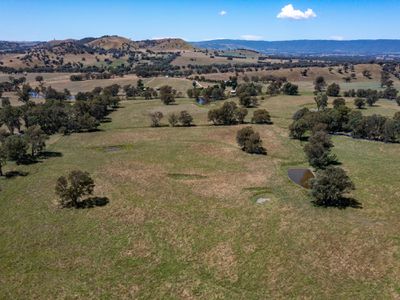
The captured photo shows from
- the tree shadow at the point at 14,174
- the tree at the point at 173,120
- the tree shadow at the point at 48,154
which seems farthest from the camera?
the tree at the point at 173,120

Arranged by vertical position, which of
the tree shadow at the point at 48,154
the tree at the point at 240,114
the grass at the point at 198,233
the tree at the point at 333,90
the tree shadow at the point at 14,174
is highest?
the tree at the point at 333,90

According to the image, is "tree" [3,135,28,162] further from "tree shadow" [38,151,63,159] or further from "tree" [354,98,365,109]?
"tree" [354,98,365,109]

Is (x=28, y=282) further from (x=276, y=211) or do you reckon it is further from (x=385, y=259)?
(x=385, y=259)

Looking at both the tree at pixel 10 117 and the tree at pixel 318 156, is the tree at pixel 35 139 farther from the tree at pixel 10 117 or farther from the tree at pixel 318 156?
the tree at pixel 318 156

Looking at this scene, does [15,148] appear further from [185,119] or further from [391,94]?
[391,94]

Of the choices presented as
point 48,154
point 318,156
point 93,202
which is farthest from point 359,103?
point 93,202

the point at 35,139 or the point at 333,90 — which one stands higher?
the point at 333,90

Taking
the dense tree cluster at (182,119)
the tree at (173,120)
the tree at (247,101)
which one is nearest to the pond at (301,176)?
the dense tree cluster at (182,119)
